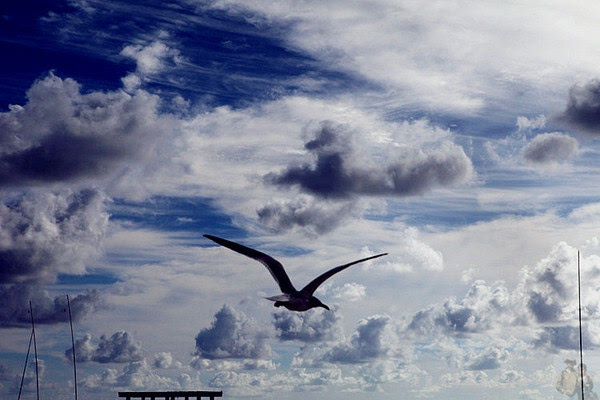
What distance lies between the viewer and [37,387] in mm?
59781

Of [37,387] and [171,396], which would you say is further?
[37,387]

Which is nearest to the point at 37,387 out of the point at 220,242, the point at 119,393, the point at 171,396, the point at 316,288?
the point at 119,393

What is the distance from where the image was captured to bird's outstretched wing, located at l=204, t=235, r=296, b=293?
45719 mm

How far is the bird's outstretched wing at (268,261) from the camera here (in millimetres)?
45719

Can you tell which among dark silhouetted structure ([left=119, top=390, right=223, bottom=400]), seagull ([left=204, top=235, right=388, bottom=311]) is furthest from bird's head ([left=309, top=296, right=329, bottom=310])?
dark silhouetted structure ([left=119, top=390, right=223, bottom=400])

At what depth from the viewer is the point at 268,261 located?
47.0m

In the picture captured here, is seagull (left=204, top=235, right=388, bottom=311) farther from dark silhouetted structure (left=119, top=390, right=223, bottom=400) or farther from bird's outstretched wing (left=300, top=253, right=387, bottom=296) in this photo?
dark silhouetted structure (left=119, top=390, right=223, bottom=400)

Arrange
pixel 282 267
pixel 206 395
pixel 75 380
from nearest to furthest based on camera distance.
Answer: pixel 282 267
pixel 206 395
pixel 75 380

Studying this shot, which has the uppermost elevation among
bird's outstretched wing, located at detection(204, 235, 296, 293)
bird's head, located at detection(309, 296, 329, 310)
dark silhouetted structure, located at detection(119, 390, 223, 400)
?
bird's outstretched wing, located at detection(204, 235, 296, 293)

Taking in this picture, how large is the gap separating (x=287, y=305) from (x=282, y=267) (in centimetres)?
349

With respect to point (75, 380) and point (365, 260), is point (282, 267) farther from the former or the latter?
point (75, 380)

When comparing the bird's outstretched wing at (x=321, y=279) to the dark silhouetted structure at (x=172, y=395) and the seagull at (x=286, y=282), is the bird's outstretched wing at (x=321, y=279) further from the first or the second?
the dark silhouetted structure at (x=172, y=395)

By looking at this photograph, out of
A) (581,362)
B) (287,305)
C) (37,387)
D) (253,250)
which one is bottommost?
(37,387)

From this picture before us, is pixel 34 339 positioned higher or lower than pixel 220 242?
lower
